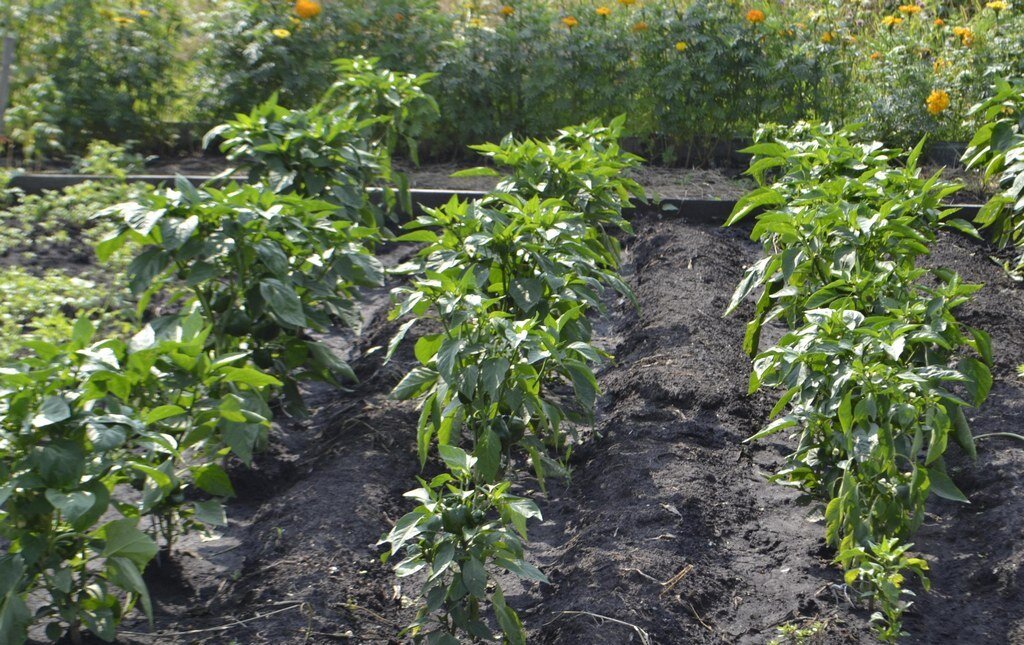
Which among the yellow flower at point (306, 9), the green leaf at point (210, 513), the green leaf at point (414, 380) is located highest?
the yellow flower at point (306, 9)

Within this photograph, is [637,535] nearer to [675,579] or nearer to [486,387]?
[675,579]

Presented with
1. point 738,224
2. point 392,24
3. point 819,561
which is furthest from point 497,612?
point 392,24

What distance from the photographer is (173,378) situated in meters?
3.07

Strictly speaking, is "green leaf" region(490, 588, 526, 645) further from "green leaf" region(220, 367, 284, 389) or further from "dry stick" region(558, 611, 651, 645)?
"green leaf" region(220, 367, 284, 389)

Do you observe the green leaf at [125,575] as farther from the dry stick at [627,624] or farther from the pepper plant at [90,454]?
the dry stick at [627,624]

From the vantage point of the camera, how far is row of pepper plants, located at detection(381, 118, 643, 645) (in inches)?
110

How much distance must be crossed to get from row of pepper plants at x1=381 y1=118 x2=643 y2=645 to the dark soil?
197mm

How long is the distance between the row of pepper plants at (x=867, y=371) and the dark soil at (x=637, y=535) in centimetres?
18

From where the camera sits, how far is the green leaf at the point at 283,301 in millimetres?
3736

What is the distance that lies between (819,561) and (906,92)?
4806 millimetres

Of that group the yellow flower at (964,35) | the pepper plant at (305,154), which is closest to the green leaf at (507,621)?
the pepper plant at (305,154)

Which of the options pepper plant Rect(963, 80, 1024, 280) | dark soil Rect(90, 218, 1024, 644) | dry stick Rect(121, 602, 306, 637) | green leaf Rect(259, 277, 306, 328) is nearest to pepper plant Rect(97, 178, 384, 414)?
green leaf Rect(259, 277, 306, 328)

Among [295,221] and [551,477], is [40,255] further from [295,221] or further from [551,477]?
[551,477]

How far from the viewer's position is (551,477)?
14.1 ft
